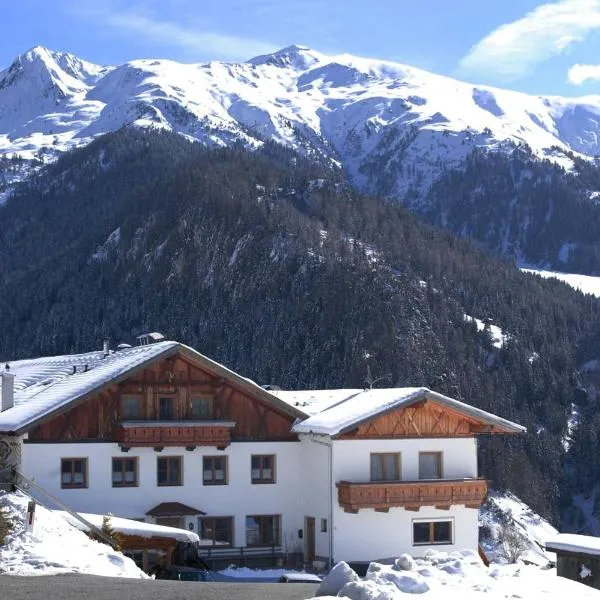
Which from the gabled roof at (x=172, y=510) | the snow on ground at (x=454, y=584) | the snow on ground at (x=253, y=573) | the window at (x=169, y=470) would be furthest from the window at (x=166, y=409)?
the snow on ground at (x=454, y=584)

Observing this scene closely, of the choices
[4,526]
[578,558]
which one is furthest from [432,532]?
[578,558]

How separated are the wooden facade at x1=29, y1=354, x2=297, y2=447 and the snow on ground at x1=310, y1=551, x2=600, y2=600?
29.4 m

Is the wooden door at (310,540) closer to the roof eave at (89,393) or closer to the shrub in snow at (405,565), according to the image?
the roof eave at (89,393)

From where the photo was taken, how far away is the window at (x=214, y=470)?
46.8 meters

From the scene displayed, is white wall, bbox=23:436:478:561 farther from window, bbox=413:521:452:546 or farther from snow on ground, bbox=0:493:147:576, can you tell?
snow on ground, bbox=0:493:147:576

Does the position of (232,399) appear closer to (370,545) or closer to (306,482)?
(306,482)

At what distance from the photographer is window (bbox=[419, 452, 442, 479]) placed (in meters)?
46.8

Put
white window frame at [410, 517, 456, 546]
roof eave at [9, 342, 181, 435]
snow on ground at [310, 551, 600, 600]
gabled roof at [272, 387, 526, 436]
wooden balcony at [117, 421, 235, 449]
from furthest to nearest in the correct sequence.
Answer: white window frame at [410, 517, 456, 546] → wooden balcony at [117, 421, 235, 449] → gabled roof at [272, 387, 526, 436] → roof eave at [9, 342, 181, 435] → snow on ground at [310, 551, 600, 600]

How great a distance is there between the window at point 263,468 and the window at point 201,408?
2.53 meters

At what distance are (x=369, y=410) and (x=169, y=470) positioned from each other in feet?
26.8

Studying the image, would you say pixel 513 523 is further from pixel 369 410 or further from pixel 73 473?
pixel 73 473

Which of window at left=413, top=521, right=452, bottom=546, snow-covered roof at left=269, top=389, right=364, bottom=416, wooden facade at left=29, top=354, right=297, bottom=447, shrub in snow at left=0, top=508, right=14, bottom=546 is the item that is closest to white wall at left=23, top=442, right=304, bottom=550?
wooden facade at left=29, top=354, right=297, bottom=447

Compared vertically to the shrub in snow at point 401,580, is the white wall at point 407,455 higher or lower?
higher

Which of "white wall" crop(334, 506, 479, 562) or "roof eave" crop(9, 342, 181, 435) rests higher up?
"roof eave" crop(9, 342, 181, 435)
